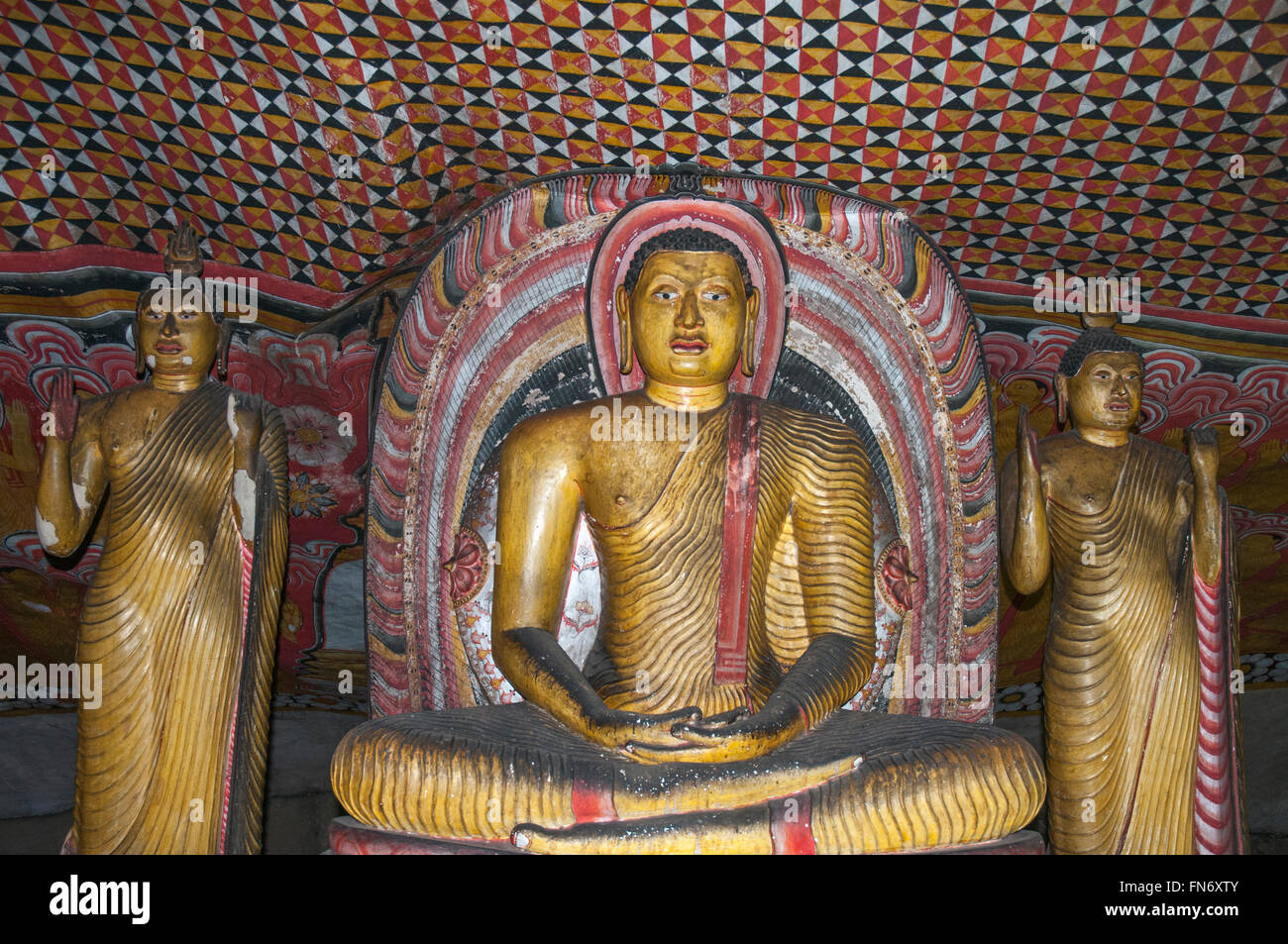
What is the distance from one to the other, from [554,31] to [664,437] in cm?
147

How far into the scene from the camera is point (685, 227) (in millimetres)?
4781

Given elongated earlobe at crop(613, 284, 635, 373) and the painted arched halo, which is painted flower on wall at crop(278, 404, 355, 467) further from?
elongated earlobe at crop(613, 284, 635, 373)

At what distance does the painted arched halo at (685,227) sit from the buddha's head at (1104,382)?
1.10m

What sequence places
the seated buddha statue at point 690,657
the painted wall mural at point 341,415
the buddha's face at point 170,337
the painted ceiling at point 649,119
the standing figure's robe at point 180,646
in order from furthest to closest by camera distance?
the painted wall mural at point 341,415, the buddha's face at point 170,337, the painted ceiling at point 649,119, the standing figure's robe at point 180,646, the seated buddha statue at point 690,657

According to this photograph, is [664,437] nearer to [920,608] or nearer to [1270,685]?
[920,608]

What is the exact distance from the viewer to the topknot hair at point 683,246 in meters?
4.68

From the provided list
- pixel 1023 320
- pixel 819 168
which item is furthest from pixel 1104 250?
pixel 819 168

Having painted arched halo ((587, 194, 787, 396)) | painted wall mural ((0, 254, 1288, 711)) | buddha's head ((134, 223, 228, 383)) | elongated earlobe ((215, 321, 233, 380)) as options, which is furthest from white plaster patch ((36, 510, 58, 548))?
painted arched halo ((587, 194, 787, 396))

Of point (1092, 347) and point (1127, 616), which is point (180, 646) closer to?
point (1127, 616)

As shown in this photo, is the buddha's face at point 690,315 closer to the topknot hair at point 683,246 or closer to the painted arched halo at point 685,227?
the topknot hair at point 683,246

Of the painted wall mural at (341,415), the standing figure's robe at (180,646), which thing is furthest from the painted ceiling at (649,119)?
the standing figure's robe at (180,646)

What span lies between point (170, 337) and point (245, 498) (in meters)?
0.67

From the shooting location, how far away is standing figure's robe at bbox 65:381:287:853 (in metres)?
4.32

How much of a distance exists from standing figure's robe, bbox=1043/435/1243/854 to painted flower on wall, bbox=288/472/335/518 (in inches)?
129
